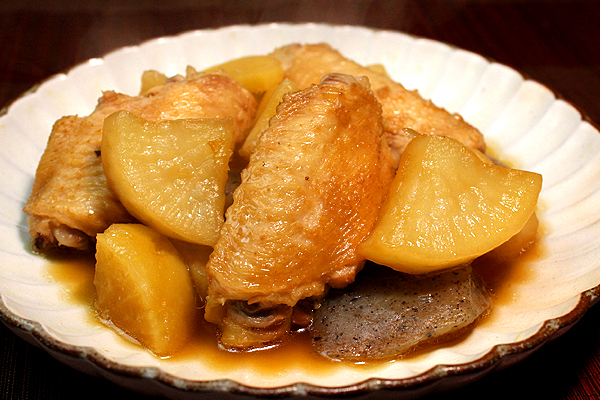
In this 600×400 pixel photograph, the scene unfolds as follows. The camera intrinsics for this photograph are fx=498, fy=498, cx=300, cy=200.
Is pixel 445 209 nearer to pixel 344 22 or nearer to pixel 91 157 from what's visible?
pixel 91 157

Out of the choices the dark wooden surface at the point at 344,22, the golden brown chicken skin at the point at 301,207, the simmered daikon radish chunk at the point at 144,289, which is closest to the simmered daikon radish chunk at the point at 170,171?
the simmered daikon radish chunk at the point at 144,289

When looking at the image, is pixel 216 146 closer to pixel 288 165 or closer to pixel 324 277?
pixel 288 165

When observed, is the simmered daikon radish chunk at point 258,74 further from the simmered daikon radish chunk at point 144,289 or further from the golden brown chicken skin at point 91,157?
the simmered daikon radish chunk at point 144,289

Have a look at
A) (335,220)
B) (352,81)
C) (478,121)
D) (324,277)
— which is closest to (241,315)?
(324,277)

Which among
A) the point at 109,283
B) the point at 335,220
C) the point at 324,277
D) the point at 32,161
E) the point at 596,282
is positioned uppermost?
the point at 596,282

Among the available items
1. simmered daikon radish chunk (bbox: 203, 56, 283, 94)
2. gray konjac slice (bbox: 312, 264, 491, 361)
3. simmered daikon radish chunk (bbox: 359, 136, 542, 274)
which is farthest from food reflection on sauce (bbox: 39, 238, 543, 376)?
simmered daikon radish chunk (bbox: 203, 56, 283, 94)

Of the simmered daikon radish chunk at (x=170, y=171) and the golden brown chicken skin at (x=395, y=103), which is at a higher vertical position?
the golden brown chicken skin at (x=395, y=103)
